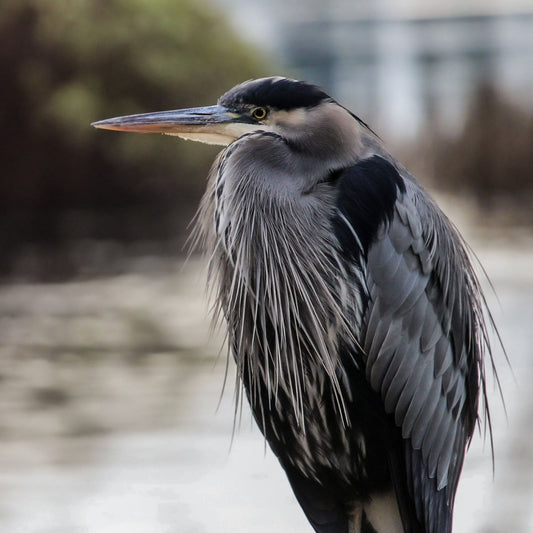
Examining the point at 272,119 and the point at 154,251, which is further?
A: the point at 154,251

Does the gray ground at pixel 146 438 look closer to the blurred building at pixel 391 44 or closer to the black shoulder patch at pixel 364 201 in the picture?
the black shoulder patch at pixel 364 201

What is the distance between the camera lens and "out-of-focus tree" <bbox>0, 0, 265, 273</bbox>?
13430mm

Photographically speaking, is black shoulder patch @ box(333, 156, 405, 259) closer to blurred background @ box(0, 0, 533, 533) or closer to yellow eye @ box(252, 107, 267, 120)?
yellow eye @ box(252, 107, 267, 120)

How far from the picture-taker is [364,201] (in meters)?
2.83

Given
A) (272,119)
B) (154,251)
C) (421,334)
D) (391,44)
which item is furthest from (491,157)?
(391,44)

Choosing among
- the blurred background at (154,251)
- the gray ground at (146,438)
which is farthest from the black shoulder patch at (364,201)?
the gray ground at (146,438)

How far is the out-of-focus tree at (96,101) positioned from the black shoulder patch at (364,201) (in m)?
9.85

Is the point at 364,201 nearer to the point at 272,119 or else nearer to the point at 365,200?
the point at 365,200

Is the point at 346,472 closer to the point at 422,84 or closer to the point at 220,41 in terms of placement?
the point at 220,41

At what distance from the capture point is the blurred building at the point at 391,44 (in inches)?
792

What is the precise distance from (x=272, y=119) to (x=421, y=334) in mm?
663

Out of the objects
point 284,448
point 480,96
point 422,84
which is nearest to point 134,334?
point 284,448

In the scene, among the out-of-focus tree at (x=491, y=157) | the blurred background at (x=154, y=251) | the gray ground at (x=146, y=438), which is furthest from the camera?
the out-of-focus tree at (x=491, y=157)

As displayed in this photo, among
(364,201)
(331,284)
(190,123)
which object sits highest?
(190,123)
